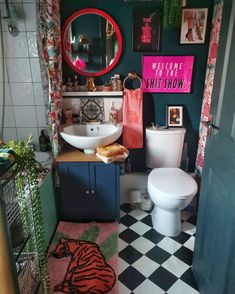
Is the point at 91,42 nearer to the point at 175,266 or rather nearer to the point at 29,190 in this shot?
the point at 29,190

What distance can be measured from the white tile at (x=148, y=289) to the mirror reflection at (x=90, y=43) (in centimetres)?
180

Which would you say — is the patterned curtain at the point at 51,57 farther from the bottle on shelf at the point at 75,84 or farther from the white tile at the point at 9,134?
the white tile at the point at 9,134

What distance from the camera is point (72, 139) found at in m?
A: 1.79

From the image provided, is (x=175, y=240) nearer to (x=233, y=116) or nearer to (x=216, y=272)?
(x=216, y=272)

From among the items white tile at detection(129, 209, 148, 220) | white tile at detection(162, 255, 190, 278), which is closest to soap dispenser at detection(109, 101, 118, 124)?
white tile at detection(129, 209, 148, 220)

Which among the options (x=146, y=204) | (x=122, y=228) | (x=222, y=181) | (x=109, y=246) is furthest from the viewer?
(x=146, y=204)

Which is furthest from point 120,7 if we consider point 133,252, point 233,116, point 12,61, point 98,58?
point 133,252

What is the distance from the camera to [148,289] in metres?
1.48

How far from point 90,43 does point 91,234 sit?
1709mm

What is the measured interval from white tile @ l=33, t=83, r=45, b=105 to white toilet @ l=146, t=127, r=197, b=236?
1019 mm

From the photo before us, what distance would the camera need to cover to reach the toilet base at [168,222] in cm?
191

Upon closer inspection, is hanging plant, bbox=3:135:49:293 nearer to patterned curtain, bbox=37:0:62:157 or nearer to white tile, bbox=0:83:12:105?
patterned curtain, bbox=37:0:62:157

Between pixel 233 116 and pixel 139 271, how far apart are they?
49.2 inches

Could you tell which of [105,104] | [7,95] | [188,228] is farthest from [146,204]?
[7,95]
